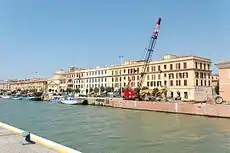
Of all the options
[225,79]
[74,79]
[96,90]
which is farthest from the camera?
[74,79]

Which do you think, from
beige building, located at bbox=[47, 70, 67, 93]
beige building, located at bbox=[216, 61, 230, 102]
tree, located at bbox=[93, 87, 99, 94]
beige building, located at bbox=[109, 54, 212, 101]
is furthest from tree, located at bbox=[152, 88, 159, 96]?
beige building, located at bbox=[47, 70, 67, 93]

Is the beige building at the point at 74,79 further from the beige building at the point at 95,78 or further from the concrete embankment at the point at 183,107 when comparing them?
the concrete embankment at the point at 183,107

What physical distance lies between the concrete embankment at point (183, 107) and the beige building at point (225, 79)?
6970mm

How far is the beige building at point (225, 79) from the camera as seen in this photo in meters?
59.0

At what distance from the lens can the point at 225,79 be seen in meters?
59.9

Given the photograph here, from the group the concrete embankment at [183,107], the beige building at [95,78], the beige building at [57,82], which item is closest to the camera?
the concrete embankment at [183,107]

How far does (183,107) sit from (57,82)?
116559mm

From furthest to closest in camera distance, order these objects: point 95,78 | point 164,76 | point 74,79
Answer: point 74,79, point 95,78, point 164,76

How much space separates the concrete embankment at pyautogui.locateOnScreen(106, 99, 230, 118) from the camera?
50.3 meters

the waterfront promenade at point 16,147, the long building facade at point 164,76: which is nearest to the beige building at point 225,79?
the long building facade at point 164,76

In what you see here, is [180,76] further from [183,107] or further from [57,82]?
[57,82]

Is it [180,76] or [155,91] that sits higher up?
[180,76]

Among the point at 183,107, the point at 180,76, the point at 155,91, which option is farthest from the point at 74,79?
the point at 183,107

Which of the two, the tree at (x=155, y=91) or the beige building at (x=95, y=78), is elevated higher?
the beige building at (x=95, y=78)
